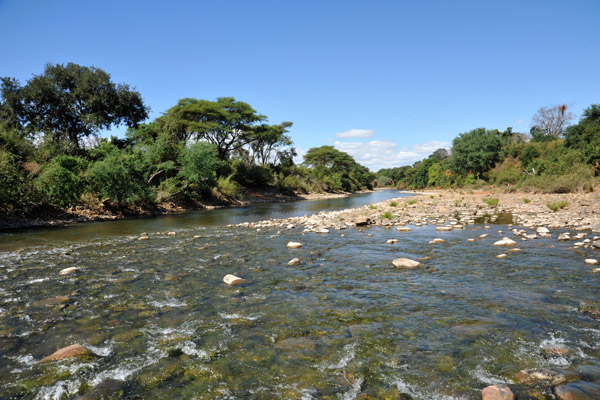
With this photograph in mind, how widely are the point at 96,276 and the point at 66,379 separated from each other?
4.15 metres

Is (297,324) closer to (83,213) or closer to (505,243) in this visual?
(505,243)

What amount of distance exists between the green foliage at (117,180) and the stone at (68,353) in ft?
65.5

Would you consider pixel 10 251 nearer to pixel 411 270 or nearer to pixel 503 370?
pixel 411 270

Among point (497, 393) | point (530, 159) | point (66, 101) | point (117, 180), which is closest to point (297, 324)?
point (497, 393)

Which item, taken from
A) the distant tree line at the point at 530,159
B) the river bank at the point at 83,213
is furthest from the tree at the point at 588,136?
the river bank at the point at 83,213

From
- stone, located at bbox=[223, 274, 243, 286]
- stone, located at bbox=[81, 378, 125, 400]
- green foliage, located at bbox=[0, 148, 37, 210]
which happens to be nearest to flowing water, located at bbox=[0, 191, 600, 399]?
stone, located at bbox=[81, 378, 125, 400]

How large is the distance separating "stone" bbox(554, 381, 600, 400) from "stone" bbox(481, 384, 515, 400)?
1.27ft

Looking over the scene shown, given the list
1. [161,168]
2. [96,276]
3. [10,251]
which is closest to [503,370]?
[96,276]

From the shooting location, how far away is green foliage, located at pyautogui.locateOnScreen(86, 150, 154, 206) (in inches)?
802

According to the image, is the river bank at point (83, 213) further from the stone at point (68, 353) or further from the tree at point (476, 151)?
the tree at point (476, 151)

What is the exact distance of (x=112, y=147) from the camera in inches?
963

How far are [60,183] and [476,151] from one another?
5346 cm

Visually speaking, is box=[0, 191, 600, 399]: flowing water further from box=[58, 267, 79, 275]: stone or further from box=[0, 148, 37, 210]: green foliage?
box=[0, 148, 37, 210]: green foliage

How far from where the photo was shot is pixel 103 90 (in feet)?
104
